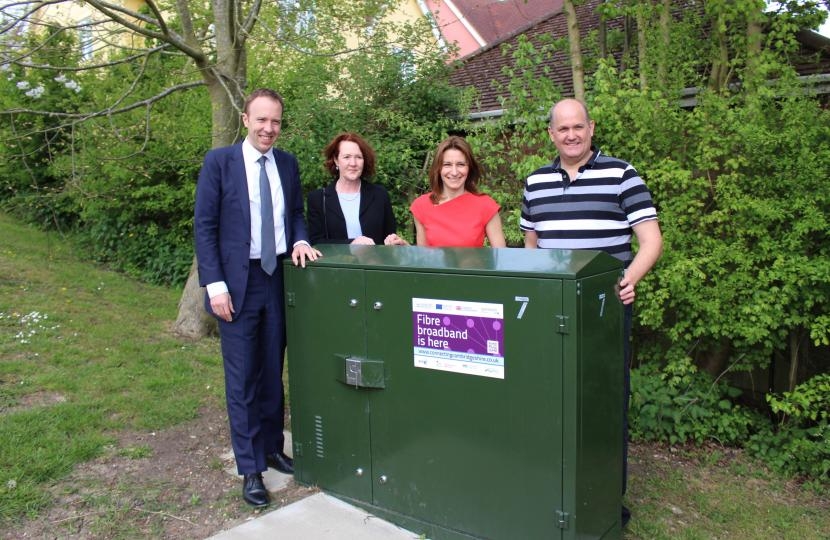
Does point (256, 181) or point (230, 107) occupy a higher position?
point (230, 107)

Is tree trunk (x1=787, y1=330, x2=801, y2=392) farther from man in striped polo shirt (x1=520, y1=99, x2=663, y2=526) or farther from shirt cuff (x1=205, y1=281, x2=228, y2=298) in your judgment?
shirt cuff (x1=205, y1=281, x2=228, y2=298)

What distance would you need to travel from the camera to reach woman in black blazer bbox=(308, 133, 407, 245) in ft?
13.2

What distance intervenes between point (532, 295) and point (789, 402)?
2665 millimetres

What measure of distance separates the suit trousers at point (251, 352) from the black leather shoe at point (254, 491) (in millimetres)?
39

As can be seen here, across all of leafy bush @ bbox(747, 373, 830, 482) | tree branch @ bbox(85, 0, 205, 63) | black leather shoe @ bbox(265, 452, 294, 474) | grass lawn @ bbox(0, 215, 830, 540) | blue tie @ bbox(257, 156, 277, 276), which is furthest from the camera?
tree branch @ bbox(85, 0, 205, 63)

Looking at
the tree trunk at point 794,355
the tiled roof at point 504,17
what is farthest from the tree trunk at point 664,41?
the tiled roof at point 504,17

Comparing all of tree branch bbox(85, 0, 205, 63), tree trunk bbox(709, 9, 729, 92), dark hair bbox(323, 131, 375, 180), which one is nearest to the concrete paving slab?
dark hair bbox(323, 131, 375, 180)

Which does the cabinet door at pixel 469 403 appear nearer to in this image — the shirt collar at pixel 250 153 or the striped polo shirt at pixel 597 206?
the striped polo shirt at pixel 597 206

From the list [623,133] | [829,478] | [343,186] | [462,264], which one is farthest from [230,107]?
[829,478]

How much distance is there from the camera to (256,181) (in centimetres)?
356

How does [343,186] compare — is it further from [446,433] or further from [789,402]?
[789,402]

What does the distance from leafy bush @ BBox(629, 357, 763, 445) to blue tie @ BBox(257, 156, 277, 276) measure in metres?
2.82

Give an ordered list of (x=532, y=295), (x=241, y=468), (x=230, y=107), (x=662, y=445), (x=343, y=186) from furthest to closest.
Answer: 1. (x=230, y=107)
2. (x=662, y=445)
3. (x=343, y=186)
4. (x=241, y=468)
5. (x=532, y=295)

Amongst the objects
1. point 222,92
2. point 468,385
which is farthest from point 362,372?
point 222,92
